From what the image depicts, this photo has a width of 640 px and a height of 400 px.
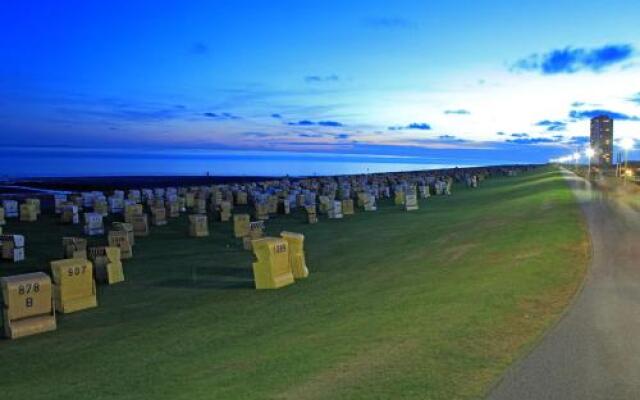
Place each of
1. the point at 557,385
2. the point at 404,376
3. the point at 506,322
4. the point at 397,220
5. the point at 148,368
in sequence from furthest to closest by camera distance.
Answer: the point at 397,220 < the point at 506,322 < the point at 148,368 < the point at 404,376 < the point at 557,385

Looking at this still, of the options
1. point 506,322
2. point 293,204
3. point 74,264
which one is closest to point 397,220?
point 293,204

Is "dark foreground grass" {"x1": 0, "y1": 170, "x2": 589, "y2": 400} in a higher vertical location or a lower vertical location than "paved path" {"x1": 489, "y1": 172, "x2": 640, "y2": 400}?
lower

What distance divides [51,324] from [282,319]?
14.0 feet

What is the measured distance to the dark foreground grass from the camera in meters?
7.15

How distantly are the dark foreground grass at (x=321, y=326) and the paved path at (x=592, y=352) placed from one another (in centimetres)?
30

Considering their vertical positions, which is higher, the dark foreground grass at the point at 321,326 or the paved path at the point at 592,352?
the paved path at the point at 592,352

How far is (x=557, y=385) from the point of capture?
21.1 ft

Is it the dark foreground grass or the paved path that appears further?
the dark foreground grass

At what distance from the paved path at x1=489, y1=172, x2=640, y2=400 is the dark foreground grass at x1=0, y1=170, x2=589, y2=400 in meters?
0.30

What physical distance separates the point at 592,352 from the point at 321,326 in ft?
13.4

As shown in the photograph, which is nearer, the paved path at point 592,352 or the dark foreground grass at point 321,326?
the paved path at point 592,352

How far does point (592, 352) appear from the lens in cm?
752

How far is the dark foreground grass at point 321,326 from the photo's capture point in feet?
23.5

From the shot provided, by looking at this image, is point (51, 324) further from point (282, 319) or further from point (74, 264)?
point (282, 319)
